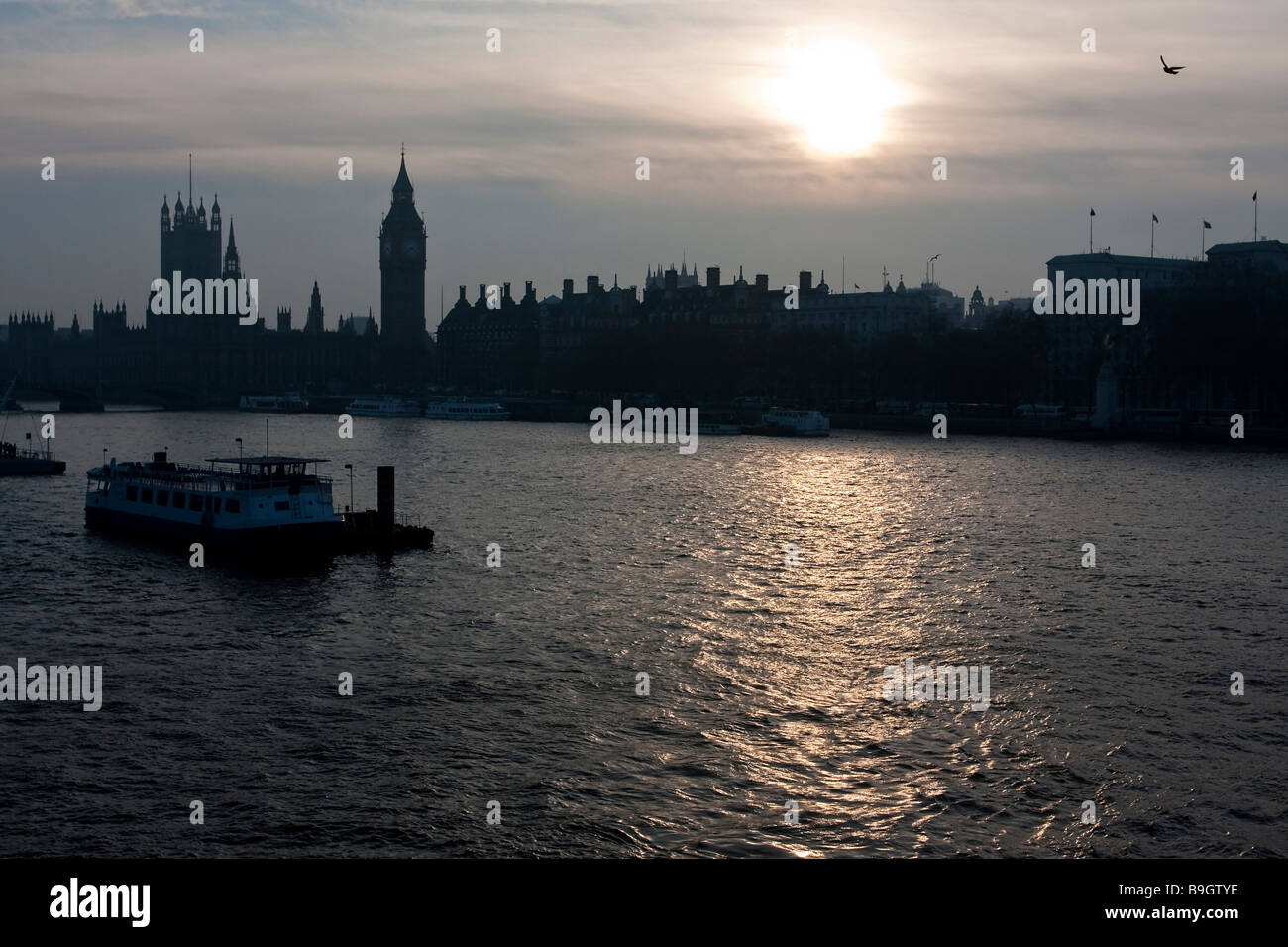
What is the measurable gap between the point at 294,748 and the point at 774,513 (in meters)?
30.3

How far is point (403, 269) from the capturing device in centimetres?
19062

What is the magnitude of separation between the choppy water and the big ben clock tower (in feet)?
484

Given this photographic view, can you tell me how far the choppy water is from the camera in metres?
15.2

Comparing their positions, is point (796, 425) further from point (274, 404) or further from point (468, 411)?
point (274, 404)

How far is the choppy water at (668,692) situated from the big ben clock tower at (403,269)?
5808 inches

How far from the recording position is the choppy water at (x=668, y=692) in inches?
599

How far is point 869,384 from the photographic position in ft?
374

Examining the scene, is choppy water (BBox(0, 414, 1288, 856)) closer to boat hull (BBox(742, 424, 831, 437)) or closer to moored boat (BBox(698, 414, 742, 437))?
boat hull (BBox(742, 424, 831, 437))

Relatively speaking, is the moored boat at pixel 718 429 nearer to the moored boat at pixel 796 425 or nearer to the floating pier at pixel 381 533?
the moored boat at pixel 796 425

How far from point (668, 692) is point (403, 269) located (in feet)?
578

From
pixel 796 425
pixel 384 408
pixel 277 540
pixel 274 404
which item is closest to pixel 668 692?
pixel 277 540

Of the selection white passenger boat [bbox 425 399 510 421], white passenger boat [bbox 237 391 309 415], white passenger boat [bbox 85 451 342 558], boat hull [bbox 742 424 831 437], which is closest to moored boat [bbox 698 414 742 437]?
boat hull [bbox 742 424 831 437]
